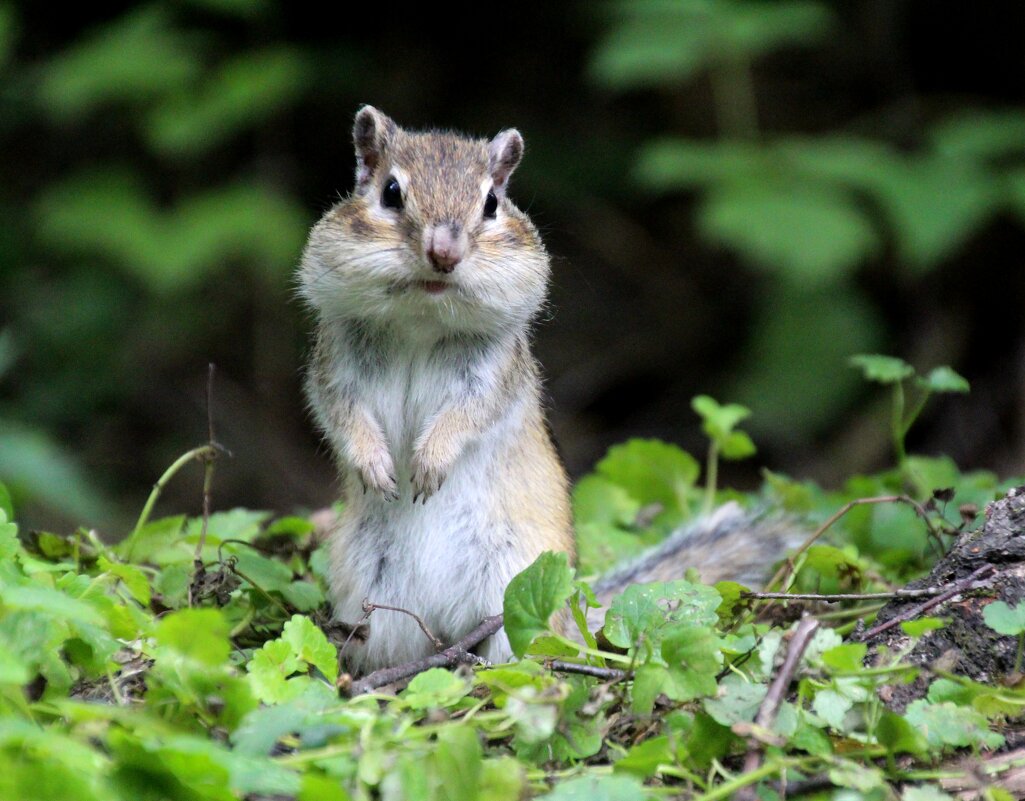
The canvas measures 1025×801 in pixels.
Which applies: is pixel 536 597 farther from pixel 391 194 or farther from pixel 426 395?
pixel 391 194

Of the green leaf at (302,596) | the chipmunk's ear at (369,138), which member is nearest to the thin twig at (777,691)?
the green leaf at (302,596)

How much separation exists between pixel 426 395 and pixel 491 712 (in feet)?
4.21

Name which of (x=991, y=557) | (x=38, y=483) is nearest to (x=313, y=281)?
(x=991, y=557)

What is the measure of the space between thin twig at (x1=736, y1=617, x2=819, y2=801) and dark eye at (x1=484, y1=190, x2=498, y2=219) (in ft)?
5.09

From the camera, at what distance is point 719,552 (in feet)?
13.2

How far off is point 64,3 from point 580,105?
361cm

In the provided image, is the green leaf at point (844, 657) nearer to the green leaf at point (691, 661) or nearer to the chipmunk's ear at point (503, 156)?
the green leaf at point (691, 661)

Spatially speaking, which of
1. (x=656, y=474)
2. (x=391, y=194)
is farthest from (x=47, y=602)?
(x=656, y=474)

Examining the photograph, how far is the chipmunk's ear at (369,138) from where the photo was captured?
3.76m

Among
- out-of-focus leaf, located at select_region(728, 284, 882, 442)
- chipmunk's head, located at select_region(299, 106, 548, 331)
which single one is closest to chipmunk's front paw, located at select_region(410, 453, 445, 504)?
chipmunk's head, located at select_region(299, 106, 548, 331)

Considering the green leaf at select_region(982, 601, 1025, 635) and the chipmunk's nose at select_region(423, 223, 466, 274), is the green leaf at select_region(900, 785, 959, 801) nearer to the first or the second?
the green leaf at select_region(982, 601, 1025, 635)

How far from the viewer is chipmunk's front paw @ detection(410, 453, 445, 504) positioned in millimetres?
3469

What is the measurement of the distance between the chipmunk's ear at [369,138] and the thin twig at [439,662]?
133 cm

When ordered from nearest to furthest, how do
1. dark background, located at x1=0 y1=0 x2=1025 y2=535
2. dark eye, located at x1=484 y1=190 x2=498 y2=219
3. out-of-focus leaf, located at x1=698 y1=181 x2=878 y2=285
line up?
1. dark eye, located at x1=484 y1=190 x2=498 y2=219
2. out-of-focus leaf, located at x1=698 y1=181 x2=878 y2=285
3. dark background, located at x1=0 y1=0 x2=1025 y2=535
